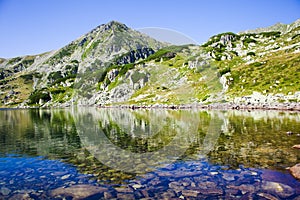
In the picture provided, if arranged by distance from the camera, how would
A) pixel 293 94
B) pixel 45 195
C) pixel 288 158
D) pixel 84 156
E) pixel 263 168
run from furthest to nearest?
pixel 293 94, pixel 84 156, pixel 288 158, pixel 263 168, pixel 45 195

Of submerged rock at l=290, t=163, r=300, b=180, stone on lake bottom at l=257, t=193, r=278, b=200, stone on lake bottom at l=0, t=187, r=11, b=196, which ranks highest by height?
submerged rock at l=290, t=163, r=300, b=180

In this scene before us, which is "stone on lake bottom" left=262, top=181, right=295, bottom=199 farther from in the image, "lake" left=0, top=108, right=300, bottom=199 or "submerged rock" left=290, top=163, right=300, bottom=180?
"submerged rock" left=290, top=163, right=300, bottom=180

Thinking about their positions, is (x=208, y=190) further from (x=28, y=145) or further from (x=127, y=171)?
(x=28, y=145)

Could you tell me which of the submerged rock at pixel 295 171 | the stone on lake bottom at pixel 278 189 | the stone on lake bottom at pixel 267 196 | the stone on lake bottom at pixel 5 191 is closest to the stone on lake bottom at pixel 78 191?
the stone on lake bottom at pixel 5 191

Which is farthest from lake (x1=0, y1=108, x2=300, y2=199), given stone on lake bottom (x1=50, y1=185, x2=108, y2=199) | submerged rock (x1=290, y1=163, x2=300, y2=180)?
submerged rock (x1=290, y1=163, x2=300, y2=180)

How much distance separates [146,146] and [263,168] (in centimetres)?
1332

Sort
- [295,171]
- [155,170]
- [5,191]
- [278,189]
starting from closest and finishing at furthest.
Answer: [278,189] < [5,191] < [295,171] < [155,170]

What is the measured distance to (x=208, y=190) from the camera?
44.9ft

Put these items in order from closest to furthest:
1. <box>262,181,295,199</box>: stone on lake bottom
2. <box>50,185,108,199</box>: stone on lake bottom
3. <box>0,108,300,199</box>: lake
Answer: <box>262,181,295,199</box>: stone on lake bottom
<box>50,185,108,199</box>: stone on lake bottom
<box>0,108,300,199</box>: lake

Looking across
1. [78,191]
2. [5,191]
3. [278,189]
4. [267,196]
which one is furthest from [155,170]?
[5,191]

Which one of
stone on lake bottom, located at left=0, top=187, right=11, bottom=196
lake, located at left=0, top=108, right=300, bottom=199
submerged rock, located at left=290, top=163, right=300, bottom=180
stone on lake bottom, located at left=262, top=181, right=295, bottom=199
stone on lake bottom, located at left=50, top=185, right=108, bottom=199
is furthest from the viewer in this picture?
submerged rock, located at left=290, top=163, right=300, bottom=180

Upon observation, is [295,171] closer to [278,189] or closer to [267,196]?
[278,189]

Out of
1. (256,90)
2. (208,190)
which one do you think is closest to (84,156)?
(208,190)

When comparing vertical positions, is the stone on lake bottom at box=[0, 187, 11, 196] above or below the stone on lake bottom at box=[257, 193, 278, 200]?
below
